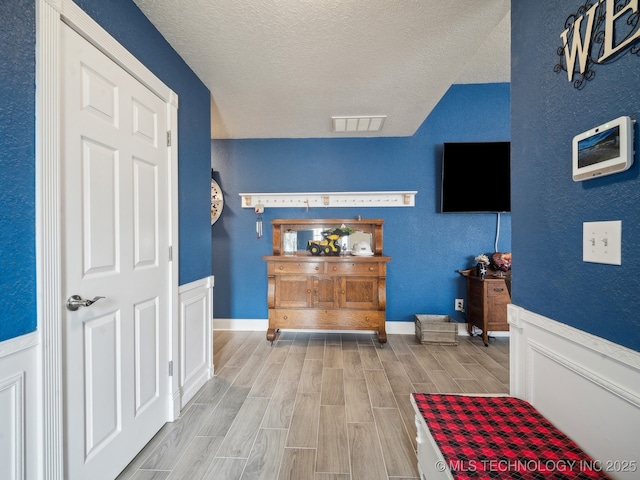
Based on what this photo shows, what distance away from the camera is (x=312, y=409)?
1872 mm

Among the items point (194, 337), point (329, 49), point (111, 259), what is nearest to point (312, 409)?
point (194, 337)

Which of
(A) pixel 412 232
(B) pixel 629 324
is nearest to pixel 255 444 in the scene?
(B) pixel 629 324

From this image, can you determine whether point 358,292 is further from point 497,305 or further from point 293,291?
point 497,305

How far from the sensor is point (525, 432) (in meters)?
1.00

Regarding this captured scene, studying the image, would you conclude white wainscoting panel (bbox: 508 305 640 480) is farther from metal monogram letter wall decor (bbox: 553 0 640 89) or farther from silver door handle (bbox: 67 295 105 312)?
silver door handle (bbox: 67 295 105 312)

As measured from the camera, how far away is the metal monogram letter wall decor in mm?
778

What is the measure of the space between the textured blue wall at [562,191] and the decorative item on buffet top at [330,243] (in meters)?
1.93

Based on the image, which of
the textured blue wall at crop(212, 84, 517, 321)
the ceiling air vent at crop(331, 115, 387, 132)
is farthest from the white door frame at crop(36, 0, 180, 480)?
the textured blue wall at crop(212, 84, 517, 321)

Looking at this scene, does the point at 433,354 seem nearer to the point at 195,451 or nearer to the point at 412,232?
the point at 412,232

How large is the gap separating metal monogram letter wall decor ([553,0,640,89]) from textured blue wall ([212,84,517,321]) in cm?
236

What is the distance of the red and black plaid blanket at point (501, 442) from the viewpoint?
828 millimetres

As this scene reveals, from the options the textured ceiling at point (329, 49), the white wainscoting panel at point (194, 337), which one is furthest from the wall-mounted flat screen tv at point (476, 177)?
the white wainscoting panel at point (194, 337)

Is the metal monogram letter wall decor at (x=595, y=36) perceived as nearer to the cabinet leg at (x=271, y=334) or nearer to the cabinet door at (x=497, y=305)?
the cabinet door at (x=497, y=305)

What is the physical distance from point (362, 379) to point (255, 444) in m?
1.04
